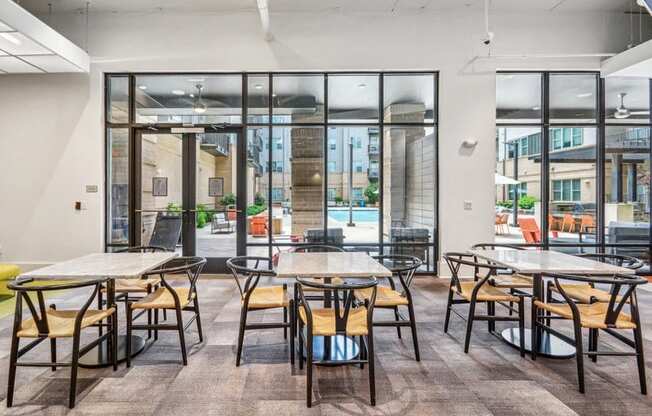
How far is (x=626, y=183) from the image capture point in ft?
20.4

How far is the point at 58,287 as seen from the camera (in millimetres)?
2354

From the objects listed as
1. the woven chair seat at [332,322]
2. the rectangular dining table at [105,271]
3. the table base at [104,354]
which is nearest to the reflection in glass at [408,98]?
the woven chair seat at [332,322]

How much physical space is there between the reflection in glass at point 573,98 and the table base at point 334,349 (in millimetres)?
5282

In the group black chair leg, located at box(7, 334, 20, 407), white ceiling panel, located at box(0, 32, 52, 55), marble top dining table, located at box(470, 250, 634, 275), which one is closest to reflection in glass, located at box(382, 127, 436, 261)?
marble top dining table, located at box(470, 250, 634, 275)

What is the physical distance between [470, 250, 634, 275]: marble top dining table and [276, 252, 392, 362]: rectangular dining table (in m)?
1.11

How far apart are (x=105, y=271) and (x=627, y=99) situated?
25.6ft

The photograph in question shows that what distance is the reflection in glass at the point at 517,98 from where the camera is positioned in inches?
242

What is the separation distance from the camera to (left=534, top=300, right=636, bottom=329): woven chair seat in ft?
8.57

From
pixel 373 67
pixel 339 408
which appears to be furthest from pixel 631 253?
pixel 339 408

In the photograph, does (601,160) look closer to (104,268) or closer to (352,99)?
(352,99)

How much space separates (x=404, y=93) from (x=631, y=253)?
466cm

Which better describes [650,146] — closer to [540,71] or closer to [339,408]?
[540,71]

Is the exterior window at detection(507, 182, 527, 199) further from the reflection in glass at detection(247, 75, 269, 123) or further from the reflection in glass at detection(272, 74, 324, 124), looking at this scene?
the reflection in glass at detection(247, 75, 269, 123)

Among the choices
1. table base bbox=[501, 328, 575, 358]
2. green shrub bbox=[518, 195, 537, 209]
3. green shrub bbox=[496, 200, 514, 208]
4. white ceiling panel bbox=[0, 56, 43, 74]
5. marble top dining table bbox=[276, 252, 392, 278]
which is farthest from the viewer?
green shrub bbox=[496, 200, 514, 208]
